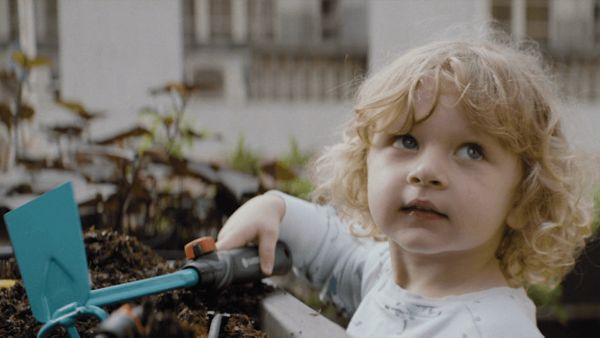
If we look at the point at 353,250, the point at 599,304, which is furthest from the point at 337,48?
the point at 353,250

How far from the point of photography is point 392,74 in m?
1.04

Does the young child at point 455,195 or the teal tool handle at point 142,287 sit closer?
the teal tool handle at point 142,287

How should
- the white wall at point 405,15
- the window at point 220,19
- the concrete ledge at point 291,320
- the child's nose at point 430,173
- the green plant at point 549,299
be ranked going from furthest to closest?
the window at point 220,19
the white wall at point 405,15
the green plant at point 549,299
the child's nose at point 430,173
the concrete ledge at point 291,320

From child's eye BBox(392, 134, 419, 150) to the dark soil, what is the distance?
0.30 m

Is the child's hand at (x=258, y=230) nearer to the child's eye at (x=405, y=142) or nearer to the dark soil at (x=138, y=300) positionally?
the dark soil at (x=138, y=300)

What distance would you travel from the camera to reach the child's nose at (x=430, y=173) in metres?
0.90

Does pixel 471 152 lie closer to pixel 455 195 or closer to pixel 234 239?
pixel 455 195

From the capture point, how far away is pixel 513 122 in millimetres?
951

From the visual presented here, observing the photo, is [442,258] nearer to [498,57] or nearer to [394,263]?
[394,263]

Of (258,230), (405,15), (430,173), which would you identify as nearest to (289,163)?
(405,15)

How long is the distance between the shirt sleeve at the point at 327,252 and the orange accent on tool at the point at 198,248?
236 millimetres

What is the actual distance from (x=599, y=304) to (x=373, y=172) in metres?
1.74

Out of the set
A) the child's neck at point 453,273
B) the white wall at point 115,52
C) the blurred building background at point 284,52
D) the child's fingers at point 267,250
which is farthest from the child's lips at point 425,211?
the blurred building background at point 284,52

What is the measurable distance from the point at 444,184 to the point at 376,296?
11.1 inches
